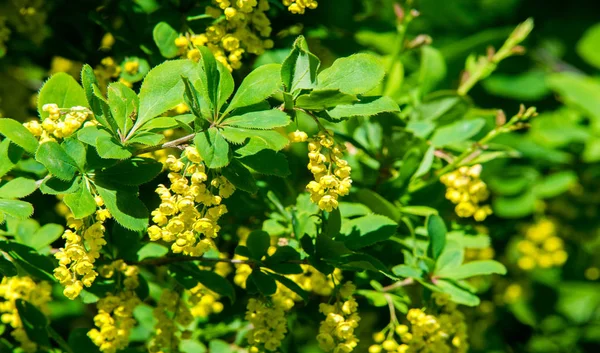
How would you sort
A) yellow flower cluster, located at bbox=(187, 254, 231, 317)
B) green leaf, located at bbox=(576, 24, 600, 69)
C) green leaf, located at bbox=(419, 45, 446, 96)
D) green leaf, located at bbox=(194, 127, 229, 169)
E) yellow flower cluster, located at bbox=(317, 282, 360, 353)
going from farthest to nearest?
green leaf, located at bbox=(576, 24, 600, 69) < green leaf, located at bbox=(419, 45, 446, 96) < yellow flower cluster, located at bbox=(187, 254, 231, 317) < yellow flower cluster, located at bbox=(317, 282, 360, 353) < green leaf, located at bbox=(194, 127, 229, 169)

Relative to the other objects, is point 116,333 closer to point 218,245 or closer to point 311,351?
point 218,245

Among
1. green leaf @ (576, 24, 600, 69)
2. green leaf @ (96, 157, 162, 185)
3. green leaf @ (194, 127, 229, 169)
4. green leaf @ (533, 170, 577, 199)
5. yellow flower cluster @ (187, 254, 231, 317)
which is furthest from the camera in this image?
green leaf @ (576, 24, 600, 69)

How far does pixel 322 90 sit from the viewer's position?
1.06 metres

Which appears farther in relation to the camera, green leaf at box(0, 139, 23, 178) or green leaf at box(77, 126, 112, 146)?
green leaf at box(0, 139, 23, 178)

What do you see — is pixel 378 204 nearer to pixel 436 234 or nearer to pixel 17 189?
pixel 436 234

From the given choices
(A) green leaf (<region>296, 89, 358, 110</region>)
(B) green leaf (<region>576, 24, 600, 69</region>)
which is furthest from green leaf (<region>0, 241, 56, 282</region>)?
(B) green leaf (<region>576, 24, 600, 69</region>)

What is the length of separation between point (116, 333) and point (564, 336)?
72.9 inches

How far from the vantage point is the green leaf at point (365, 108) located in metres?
1.09

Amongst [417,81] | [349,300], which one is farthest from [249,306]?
[417,81]

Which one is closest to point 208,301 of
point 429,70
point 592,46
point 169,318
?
point 169,318

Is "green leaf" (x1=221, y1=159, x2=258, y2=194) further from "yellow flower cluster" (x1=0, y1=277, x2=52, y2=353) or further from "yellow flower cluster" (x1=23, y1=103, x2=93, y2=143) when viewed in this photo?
"yellow flower cluster" (x1=0, y1=277, x2=52, y2=353)

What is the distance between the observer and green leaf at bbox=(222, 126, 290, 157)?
3.43 feet

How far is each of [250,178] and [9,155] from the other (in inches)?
A: 15.8

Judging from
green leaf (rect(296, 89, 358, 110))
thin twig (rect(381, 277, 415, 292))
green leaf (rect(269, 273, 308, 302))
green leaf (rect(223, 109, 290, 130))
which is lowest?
thin twig (rect(381, 277, 415, 292))
